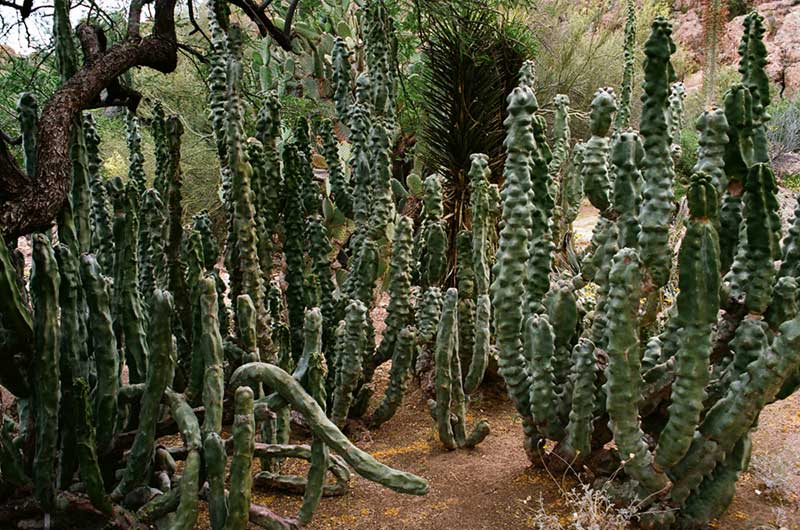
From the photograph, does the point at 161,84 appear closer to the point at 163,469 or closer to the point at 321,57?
the point at 321,57

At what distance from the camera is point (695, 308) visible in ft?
8.18

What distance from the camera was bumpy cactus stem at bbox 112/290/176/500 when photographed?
2703 millimetres

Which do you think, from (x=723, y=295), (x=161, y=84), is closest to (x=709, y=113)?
(x=723, y=295)

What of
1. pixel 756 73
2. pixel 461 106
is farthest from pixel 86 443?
pixel 461 106

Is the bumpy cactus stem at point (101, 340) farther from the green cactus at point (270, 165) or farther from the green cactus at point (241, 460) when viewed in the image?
the green cactus at point (270, 165)

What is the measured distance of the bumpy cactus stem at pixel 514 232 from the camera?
3.10 m

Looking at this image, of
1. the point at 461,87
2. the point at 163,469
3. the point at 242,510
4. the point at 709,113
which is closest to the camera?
the point at 242,510

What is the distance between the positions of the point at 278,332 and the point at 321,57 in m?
4.00

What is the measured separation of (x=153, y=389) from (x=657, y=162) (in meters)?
1.95

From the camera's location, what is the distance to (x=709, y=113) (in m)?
2.79

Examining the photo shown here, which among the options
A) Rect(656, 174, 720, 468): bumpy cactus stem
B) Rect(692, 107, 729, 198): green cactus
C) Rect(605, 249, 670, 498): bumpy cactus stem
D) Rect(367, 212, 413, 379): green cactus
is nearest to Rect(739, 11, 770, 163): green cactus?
Rect(692, 107, 729, 198): green cactus

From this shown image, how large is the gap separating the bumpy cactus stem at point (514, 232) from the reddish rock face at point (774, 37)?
60.7ft

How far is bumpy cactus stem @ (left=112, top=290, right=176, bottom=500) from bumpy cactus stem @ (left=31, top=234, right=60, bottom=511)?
10.5 inches

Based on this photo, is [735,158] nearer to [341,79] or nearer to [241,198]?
[241,198]
